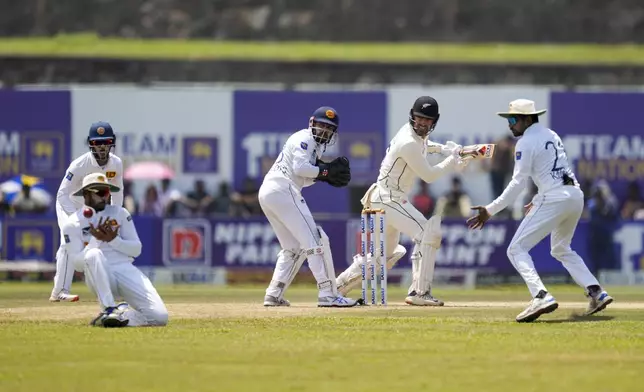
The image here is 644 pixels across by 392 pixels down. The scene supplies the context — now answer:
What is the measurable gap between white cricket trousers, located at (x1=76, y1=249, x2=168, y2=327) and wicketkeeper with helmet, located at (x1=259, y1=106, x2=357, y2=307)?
2.08 metres

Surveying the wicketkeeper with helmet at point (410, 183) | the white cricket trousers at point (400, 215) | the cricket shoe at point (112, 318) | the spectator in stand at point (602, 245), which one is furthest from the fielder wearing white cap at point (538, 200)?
the spectator in stand at point (602, 245)

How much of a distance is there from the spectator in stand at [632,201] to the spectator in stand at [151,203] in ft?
25.8

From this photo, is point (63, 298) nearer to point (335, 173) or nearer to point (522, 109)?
point (335, 173)

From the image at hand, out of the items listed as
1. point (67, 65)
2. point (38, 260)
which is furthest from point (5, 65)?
point (38, 260)

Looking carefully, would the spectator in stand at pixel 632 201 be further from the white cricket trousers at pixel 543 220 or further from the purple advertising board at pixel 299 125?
the white cricket trousers at pixel 543 220

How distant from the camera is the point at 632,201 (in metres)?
26.1

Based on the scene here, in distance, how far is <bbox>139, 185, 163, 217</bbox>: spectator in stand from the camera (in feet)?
84.2

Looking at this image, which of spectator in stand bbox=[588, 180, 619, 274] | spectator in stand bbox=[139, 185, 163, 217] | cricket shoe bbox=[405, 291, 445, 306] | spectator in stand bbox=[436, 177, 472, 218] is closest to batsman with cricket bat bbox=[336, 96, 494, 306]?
cricket shoe bbox=[405, 291, 445, 306]

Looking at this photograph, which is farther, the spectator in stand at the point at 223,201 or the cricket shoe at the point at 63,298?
the spectator in stand at the point at 223,201

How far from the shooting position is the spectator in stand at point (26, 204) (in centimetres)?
2514

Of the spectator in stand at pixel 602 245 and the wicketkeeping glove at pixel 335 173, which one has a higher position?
the wicketkeeping glove at pixel 335 173

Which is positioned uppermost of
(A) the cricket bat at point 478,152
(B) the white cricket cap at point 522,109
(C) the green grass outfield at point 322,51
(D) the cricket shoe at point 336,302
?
(C) the green grass outfield at point 322,51

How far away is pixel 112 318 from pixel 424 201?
1284cm

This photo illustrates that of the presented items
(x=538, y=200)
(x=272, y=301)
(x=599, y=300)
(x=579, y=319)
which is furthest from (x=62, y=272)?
(x=599, y=300)
